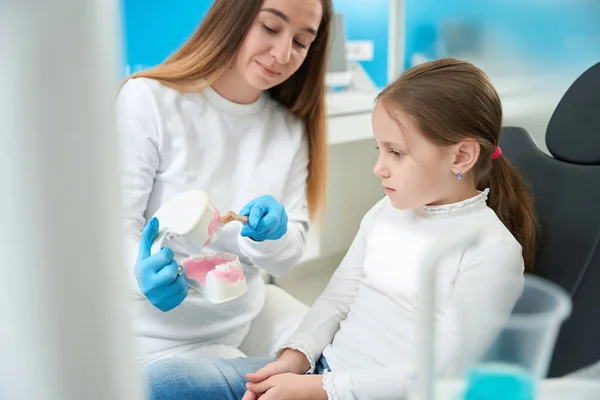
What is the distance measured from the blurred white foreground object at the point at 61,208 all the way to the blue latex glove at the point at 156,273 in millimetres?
514

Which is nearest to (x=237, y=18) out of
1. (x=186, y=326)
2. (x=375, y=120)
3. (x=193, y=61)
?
(x=193, y=61)

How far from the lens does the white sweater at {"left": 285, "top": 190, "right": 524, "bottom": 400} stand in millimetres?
885

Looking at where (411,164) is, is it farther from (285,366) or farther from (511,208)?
(285,366)

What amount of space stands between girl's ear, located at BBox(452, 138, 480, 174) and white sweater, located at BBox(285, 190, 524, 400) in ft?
0.20

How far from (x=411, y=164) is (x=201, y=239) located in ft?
1.06

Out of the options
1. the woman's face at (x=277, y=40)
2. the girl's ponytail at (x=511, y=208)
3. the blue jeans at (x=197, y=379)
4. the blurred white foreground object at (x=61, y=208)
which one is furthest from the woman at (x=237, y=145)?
the blurred white foreground object at (x=61, y=208)

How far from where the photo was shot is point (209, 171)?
4.13 feet

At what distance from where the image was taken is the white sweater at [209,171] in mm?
1204

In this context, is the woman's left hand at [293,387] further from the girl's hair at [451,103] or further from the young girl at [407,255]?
the girl's hair at [451,103]

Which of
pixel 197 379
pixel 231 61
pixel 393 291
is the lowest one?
pixel 197 379

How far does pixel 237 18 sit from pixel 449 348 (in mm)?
741

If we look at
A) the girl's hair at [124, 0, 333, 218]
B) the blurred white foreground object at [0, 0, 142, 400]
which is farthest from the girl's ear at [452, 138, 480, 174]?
the blurred white foreground object at [0, 0, 142, 400]

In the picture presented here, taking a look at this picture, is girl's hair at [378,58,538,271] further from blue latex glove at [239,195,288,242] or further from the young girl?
blue latex glove at [239,195,288,242]

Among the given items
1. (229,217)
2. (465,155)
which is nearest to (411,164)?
(465,155)
